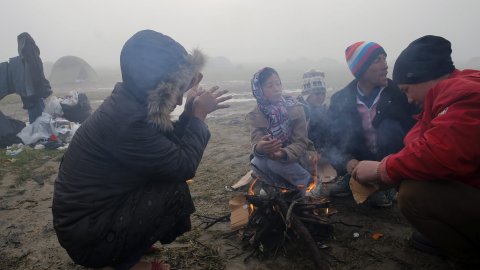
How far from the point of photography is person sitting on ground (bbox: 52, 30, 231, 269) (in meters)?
2.44

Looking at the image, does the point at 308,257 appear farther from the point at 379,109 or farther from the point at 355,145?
the point at 379,109

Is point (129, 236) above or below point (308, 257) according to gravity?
above

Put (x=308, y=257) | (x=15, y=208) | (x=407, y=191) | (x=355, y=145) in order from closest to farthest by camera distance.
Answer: (x=407, y=191) < (x=308, y=257) < (x=355, y=145) < (x=15, y=208)

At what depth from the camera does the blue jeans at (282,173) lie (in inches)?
173

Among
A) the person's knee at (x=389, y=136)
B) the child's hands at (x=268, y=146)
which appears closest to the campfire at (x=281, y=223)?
the child's hands at (x=268, y=146)

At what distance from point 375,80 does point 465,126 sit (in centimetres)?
204

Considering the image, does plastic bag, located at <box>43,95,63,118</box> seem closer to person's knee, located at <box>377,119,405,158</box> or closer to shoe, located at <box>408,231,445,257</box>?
person's knee, located at <box>377,119,405,158</box>

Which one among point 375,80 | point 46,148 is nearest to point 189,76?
point 375,80

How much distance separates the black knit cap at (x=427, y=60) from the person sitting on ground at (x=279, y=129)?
1.79 meters

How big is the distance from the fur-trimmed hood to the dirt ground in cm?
154

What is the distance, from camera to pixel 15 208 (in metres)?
4.68

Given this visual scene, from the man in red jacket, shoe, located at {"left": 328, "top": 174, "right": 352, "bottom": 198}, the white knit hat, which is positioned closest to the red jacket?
the man in red jacket

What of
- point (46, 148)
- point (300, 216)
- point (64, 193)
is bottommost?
point (46, 148)

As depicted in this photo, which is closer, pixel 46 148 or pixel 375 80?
pixel 375 80
